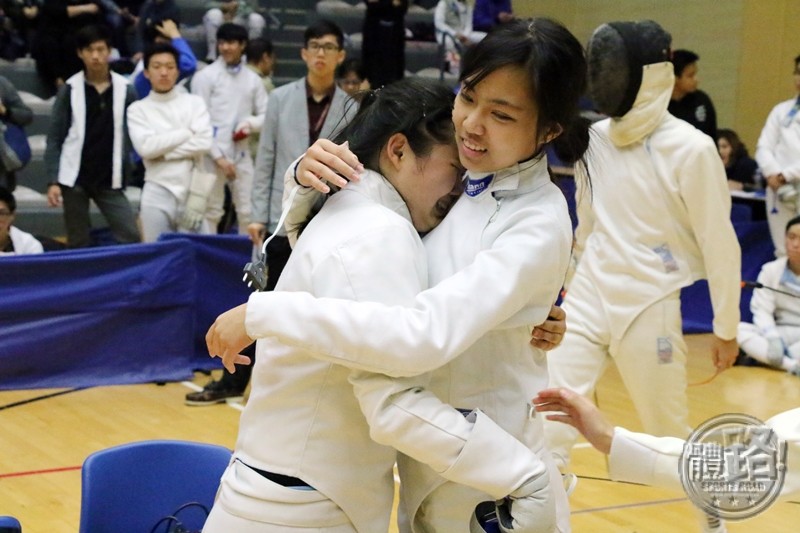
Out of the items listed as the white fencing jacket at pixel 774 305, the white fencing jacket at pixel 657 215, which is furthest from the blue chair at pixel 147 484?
the white fencing jacket at pixel 774 305

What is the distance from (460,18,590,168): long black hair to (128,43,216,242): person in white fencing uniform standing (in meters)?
5.30

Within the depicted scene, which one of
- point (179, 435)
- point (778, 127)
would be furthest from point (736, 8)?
point (179, 435)

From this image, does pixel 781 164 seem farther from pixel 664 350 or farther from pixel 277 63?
pixel 277 63

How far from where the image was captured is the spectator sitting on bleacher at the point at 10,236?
6.43m

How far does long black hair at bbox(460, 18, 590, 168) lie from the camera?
77.0 inches

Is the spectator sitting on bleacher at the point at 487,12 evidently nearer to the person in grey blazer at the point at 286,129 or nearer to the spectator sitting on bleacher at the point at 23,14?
the spectator sitting on bleacher at the point at 23,14

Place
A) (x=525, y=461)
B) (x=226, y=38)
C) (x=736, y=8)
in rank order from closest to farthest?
(x=525, y=461) → (x=226, y=38) → (x=736, y=8)

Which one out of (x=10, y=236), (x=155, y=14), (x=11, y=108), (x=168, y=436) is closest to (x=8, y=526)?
(x=168, y=436)

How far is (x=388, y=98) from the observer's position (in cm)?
212

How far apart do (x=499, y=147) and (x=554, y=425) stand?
196 cm

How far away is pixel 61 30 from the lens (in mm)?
10016

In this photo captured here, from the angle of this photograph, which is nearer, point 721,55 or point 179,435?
point 179,435

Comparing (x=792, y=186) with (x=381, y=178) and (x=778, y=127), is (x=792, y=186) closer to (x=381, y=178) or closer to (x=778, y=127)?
(x=778, y=127)

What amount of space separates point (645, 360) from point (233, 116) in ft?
16.7
